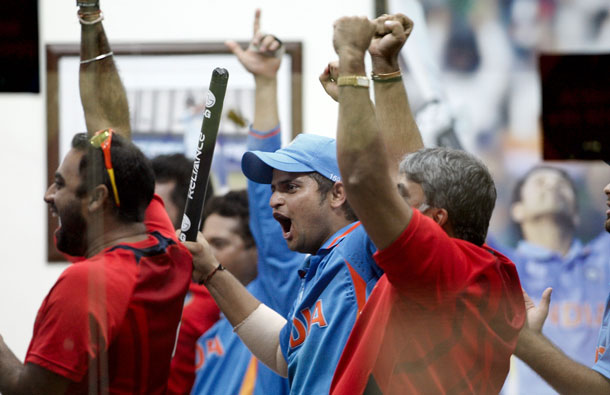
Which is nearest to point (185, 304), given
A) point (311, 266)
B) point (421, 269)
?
point (311, 266)

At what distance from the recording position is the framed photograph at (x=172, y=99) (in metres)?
1.49

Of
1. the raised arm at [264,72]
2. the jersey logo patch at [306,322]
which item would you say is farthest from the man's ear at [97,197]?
the raised arm at [264,72]

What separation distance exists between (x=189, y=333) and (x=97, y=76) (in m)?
0.66

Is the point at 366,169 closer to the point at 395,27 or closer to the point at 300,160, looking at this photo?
the point at 395,27

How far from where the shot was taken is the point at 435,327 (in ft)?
3.17

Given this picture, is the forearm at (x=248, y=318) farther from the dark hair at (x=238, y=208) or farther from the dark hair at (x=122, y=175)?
the dark hair at (x=238, y=208)

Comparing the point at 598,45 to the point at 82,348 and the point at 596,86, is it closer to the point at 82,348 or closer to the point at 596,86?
the point at 596,86

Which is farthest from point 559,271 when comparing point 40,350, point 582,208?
point 40,350

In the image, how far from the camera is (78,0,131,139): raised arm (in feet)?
4.64

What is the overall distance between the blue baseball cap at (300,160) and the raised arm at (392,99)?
0.34 feet

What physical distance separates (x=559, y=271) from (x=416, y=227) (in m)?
1.04

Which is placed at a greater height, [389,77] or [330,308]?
[389,77]

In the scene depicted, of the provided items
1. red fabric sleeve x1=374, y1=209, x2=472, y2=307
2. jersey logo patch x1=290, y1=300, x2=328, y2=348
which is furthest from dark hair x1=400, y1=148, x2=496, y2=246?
jersey logo patch x1=290, y1=300, x2=328, y2=348

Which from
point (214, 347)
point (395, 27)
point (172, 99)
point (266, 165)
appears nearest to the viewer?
point (395, 27)
